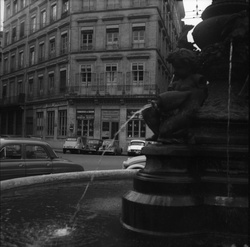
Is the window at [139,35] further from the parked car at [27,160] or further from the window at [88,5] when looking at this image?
the parked car at [27,160]

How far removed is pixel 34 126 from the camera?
41.2 m

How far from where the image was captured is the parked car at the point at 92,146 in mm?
29328

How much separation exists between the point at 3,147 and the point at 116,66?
90.4 feet

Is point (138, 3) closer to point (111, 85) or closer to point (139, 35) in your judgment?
point (139, 35)

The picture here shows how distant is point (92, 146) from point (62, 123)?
852 cm

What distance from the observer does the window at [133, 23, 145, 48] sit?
110 feet

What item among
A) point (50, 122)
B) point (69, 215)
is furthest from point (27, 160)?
point (50, 122)

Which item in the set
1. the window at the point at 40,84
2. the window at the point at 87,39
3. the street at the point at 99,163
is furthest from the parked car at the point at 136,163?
the window at the point at 40,84

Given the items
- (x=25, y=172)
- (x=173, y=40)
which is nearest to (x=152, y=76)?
(x=173, y=40)

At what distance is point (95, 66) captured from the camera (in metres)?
35.1

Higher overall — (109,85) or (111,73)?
(111,73)

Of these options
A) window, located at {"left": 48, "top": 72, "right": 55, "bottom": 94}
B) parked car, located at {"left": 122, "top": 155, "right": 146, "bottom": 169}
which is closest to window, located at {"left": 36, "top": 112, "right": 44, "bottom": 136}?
window, located at {"left": 48, "top": 72, "right": 55, "bottom": 94}

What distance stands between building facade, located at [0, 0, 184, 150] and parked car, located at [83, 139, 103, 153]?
353cm

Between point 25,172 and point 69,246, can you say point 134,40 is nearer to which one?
point 25,172
